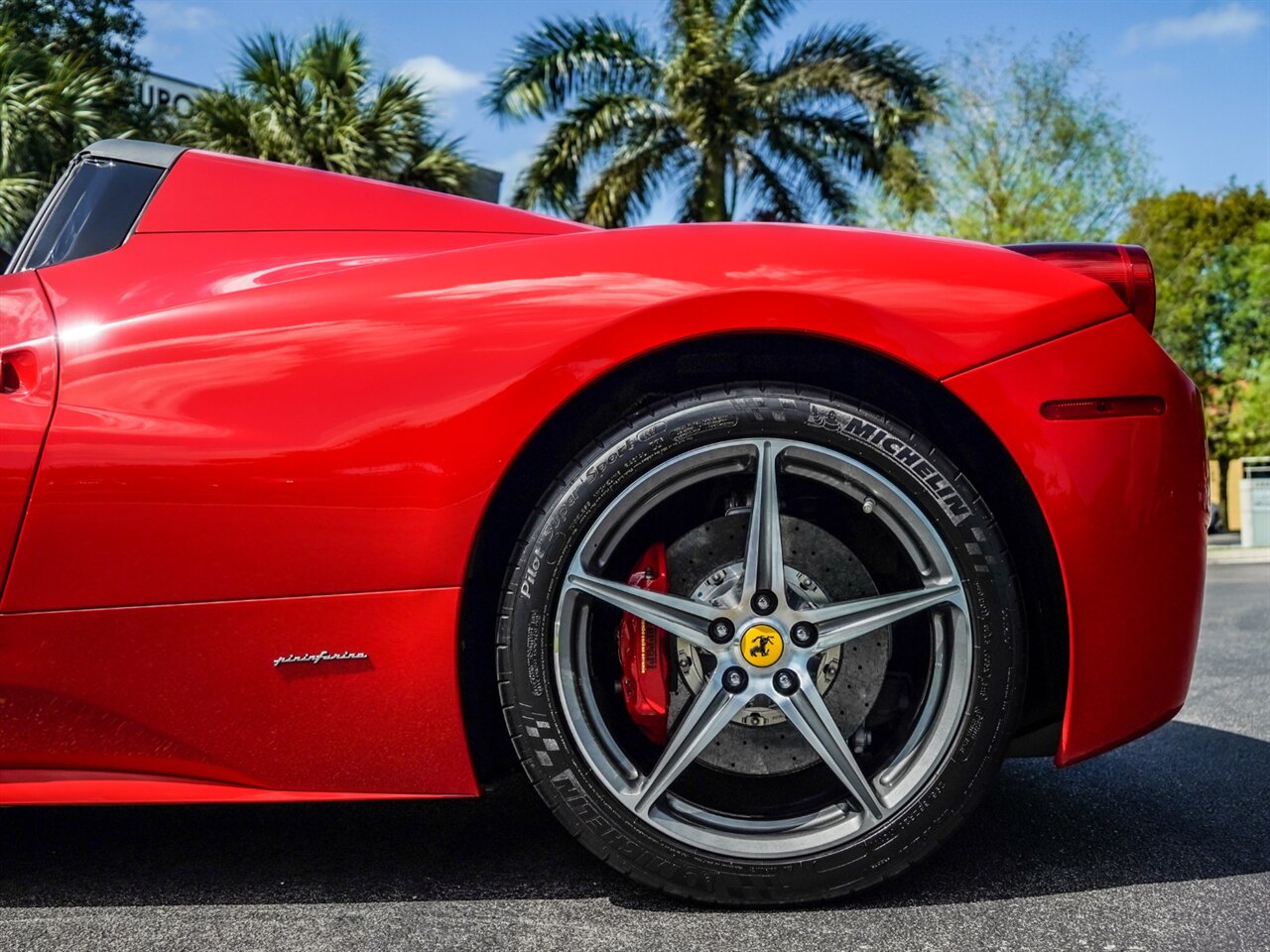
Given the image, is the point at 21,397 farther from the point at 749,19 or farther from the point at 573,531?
the point at 749,19

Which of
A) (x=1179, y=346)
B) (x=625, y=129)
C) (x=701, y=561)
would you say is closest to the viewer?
(x=701, y=561)

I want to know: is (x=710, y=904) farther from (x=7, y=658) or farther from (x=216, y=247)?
(x=216, y=247)

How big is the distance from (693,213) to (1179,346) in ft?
52.7

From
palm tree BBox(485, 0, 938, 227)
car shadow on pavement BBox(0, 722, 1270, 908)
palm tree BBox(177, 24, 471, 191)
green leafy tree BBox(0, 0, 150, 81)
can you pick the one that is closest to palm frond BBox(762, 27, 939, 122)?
palm tree BBox(485, 0, 938, 227)

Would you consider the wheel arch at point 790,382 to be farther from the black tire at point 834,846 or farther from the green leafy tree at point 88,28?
the green leafy tree at point 88,28

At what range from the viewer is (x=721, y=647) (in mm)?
1799

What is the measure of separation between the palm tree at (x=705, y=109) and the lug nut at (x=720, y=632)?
1592cm

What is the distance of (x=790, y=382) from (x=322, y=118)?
14564 mm

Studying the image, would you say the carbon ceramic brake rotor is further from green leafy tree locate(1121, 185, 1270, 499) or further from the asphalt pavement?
green leafy tree locate(1121, 185, 1270, 499)

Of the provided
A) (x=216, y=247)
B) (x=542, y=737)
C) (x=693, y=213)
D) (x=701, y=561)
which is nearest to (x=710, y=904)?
(x=542, y=737)

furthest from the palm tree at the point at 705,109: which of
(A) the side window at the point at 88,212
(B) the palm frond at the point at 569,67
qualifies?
(A) the side window at the point at 88,212

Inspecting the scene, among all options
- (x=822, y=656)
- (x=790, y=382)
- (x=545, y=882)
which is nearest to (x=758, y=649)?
(x=822, y=656)

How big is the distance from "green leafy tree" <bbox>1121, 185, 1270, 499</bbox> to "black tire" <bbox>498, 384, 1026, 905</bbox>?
2495 centimetres

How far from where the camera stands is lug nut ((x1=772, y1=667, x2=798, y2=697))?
5.88 ft
